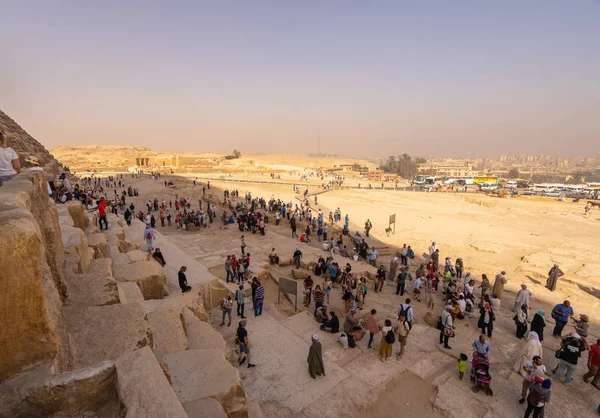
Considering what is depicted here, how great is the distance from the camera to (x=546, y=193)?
146ft

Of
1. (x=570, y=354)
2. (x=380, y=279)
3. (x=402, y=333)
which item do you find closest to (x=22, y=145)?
(x=380, y=279)

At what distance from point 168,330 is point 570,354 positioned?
8.15m

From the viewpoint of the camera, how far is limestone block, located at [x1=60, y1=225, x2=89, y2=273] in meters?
5.11

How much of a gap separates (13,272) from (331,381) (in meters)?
5.50

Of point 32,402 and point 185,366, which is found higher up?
point 32,402

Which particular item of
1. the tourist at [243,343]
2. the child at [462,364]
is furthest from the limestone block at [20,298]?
the child at [462,364]

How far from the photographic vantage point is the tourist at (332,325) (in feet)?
25.1

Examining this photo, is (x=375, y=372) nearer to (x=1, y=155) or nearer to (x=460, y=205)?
Result: (x=1, y=155)

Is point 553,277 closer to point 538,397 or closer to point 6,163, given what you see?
point 538,397

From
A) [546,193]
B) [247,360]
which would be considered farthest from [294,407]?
[546,193]

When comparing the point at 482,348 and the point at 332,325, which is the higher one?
the point at 482,348

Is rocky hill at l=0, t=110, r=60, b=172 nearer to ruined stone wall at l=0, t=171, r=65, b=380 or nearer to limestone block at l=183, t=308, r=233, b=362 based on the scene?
limestone block at l=183, t=308, r=233, b=362

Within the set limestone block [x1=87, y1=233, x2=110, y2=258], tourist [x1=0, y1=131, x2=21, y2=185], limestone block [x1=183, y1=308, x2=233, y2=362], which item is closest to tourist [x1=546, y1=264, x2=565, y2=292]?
limestone block [x1=183, y1=308, x2=233, y2=362]

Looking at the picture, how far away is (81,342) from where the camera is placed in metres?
3.26
